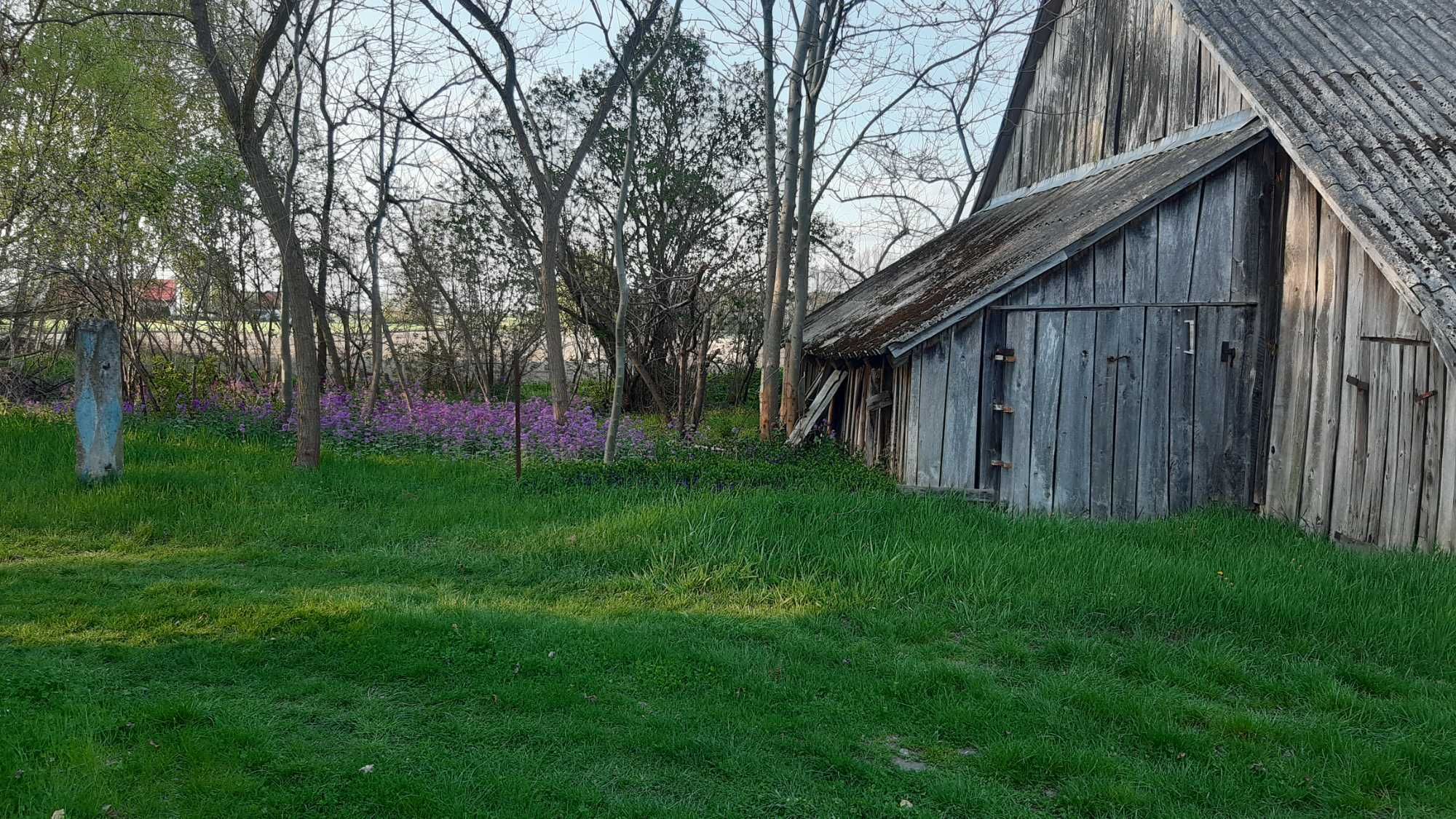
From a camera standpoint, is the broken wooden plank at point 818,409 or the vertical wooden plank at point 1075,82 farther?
the vertical wooden plank at point 1075,82

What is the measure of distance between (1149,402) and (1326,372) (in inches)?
61.2

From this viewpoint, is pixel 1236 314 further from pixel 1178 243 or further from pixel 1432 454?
pixel 1432 454

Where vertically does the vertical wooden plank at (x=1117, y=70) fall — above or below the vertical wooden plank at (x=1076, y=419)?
above

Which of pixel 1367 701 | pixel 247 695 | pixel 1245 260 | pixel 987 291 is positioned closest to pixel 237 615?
pixel 247 695

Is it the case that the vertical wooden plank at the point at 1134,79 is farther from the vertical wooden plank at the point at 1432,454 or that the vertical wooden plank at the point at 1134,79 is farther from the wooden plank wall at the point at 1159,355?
the vertical wooden plank at the point at 1432,454

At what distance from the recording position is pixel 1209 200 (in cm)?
968

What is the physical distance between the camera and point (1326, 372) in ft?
28.7

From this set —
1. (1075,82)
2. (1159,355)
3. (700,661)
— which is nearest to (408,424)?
(700,661)

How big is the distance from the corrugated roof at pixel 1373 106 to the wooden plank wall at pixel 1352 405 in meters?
0.62

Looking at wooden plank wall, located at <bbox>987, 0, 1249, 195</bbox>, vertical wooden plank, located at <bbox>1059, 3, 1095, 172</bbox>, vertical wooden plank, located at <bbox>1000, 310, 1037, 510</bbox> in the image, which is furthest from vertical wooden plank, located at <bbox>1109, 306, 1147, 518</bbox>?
vertical wooden plank, located at <bbox>1059, 3, 1095, 172</bbox>

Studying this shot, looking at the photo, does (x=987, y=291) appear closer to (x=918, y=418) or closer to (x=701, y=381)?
(x=918, y=418)

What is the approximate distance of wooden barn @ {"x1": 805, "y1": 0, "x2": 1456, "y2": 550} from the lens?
798 cm

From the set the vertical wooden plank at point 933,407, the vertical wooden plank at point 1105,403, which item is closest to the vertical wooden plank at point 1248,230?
the vertical wooden plank at point 1105,403

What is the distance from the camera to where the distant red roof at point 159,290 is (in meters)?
16.0
